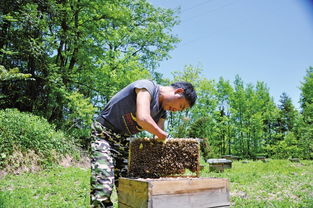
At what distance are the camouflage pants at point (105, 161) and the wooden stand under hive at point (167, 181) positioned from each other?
0.48ft

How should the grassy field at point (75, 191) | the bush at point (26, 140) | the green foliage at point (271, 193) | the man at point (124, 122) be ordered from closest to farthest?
the man at point (124, 122) → the grassy field at point (75, 191) → the green foliage at point (271, 193) → the bush at point (26, 140)

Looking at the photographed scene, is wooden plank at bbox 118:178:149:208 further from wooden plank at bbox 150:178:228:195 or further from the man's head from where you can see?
the man's head

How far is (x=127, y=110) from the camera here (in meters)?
2.65

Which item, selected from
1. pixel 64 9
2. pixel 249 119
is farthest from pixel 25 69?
pixel 249 119

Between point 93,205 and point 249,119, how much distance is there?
3343 centimetres

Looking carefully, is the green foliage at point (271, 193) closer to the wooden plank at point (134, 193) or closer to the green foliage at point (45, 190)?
the green foliage at point (45, 190)

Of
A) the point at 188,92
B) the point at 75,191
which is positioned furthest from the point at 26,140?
the point at 188,92

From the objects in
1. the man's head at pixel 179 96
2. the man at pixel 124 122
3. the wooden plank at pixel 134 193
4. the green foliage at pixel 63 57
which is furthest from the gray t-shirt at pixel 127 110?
the green foliage at pixel 63 57

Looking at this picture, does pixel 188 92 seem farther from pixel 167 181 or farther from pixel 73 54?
pixel 73 54

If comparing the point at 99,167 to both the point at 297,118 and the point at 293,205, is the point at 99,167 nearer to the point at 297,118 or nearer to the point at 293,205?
the point at 293,205

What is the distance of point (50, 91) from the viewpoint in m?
13.1

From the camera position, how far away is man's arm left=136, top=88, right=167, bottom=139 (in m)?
2.24

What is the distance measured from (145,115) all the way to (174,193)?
0.67 metres

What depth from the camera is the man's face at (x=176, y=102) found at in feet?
8.35
